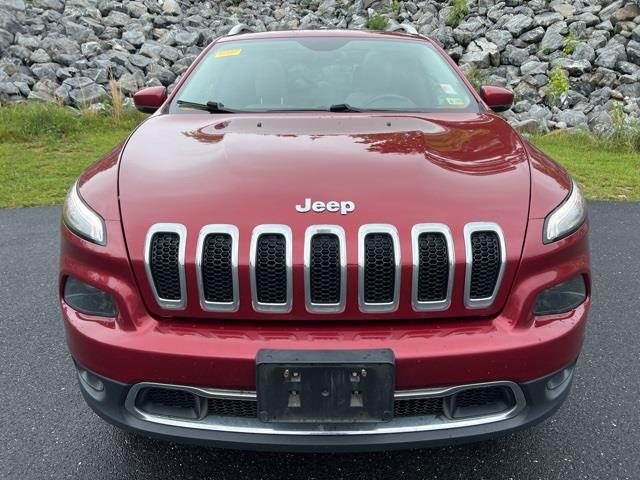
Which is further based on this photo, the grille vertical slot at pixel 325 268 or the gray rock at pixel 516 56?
the gray rock at pixel 516 56

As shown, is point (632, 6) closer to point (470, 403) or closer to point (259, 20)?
point (259, 20)

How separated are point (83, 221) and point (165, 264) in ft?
1.28

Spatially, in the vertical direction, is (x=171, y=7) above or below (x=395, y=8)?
below

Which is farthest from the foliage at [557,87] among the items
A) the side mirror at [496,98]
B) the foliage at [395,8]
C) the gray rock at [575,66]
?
the side mirror at [496,98]

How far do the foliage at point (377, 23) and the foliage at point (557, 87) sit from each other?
4.13 meters

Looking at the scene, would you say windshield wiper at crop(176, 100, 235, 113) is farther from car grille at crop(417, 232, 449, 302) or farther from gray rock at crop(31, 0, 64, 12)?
gray rock at crop(31, 0, 64, 12)

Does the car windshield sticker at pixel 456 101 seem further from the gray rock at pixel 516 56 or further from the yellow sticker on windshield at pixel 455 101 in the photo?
the gray rock at pixel 516 56

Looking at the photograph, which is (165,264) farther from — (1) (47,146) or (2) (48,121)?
(2) (48,121)

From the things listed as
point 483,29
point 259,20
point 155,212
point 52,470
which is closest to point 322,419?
point 155,212

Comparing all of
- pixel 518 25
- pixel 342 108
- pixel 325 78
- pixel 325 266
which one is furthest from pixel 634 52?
pixel 325 266

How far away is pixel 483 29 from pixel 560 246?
11.8 meters

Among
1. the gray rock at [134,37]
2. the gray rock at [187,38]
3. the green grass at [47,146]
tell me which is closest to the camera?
the green grass at [47,146]

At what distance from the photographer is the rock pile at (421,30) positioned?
992 cm

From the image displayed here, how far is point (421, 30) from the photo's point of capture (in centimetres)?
1312
